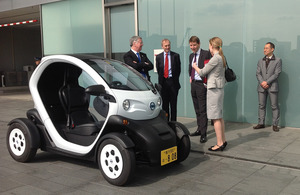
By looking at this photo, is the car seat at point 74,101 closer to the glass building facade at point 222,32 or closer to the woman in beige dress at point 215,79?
the woman in beige dress at point 215,79

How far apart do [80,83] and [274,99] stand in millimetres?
3871

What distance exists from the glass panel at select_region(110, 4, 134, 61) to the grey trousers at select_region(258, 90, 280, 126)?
13.3 feet

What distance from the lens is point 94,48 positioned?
32.5ft

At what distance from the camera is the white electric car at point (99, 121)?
3.77m

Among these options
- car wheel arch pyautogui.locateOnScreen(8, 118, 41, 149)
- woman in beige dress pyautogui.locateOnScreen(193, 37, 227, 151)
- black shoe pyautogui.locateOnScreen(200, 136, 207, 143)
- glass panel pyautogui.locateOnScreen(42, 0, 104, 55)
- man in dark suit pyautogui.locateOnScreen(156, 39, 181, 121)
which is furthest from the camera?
glass panel pyautogui.locateOnScreen(42, 0, 104, 55)

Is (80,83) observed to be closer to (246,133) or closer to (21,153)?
(21,153)

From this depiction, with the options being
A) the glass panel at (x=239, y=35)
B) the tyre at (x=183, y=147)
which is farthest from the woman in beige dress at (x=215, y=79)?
the glass panel at (x=239, y=35)

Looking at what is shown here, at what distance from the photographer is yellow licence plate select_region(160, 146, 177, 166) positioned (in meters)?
3.84

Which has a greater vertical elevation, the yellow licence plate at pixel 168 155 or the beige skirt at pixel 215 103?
the beige skirt at pixel 215 103

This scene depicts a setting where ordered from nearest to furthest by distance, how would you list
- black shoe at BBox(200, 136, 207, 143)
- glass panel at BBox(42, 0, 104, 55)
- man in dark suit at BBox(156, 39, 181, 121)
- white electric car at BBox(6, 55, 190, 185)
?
1. white electric car at BBox(6, 55, 190, 185)
2. black shoe at BBox(200, 136, 207, 143)
3. man in dark suit at BBox(156, 39, 181, 121)
4. glass panel at BBox(42, 0, 104, 55)

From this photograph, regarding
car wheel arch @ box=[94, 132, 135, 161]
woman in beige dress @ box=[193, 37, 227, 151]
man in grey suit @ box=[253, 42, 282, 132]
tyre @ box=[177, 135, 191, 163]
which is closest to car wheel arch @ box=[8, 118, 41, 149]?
car wheel arch @ box=[94, 132, 135, 161]

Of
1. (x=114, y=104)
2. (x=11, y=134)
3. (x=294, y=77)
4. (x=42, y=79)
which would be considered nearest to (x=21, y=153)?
(x=11, y=134)

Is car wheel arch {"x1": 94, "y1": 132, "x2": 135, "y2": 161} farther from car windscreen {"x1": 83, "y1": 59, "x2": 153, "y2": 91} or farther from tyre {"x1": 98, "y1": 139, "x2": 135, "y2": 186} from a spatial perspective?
car windscreen {"x1": 83, "y1": 59, "x2": 153, "y2": 91}

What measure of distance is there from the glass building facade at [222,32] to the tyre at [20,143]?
14.6 ft
